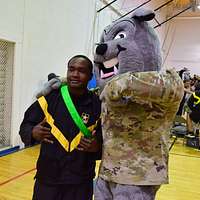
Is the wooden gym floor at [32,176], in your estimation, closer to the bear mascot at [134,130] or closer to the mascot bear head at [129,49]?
the bear mascot at [134,130]

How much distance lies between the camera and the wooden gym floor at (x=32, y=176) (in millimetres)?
2953

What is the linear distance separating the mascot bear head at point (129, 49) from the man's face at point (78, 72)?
12 cm

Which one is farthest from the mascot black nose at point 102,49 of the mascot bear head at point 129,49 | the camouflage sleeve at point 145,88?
the camouflage sleeve at point 145,88

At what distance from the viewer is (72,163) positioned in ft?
4.67

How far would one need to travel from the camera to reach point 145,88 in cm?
121

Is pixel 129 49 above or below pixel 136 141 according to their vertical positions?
above

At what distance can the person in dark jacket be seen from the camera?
1.42m

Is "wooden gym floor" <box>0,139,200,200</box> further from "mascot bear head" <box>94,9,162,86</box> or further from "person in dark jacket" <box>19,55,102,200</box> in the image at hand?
"mascot bear head" <box>94,9,162,86</box>

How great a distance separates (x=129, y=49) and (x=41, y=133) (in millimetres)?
561

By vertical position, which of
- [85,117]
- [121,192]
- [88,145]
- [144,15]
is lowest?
[121,192]

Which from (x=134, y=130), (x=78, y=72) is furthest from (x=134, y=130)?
(x=78, y=72)

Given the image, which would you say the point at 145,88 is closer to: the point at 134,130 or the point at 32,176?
the point at 134,130

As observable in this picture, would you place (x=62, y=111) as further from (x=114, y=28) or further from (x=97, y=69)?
(x=114, y=28)

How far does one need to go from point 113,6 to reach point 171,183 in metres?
5.46
